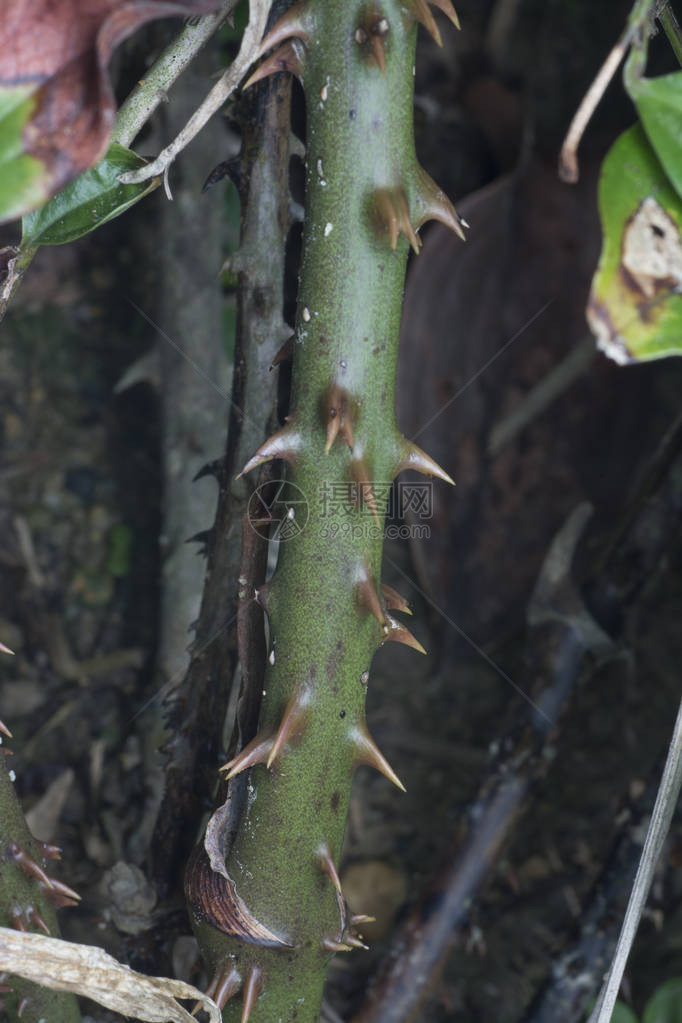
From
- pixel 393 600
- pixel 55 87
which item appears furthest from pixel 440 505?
pixel 55 87

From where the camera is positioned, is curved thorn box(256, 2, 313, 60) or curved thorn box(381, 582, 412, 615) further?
curved thorn box(381, 582, 412, 615)

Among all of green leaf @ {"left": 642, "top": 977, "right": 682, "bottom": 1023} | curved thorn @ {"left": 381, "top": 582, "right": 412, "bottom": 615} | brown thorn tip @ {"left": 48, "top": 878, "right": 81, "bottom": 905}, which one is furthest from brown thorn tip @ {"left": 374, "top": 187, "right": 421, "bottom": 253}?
green leaf @ {"left": 642, "top": 977, "right": 682, "bottom": 1023}

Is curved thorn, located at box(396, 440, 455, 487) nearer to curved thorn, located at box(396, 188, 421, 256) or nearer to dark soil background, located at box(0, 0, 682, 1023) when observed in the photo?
curved thorn, located at box(396, 188, 421, 256)

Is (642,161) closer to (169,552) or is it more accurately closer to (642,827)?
(642,827)

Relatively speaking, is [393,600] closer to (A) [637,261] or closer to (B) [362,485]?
(B) [362,485]

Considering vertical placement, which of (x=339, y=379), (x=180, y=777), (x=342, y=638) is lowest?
(x=180, y=777)

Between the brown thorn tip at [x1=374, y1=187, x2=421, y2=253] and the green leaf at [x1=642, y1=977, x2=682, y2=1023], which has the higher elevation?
the brown thorn tip at [x1=374, y1=187, x2=421, y2=253]

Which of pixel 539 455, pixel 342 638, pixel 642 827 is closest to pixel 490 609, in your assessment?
pixel 539 455
